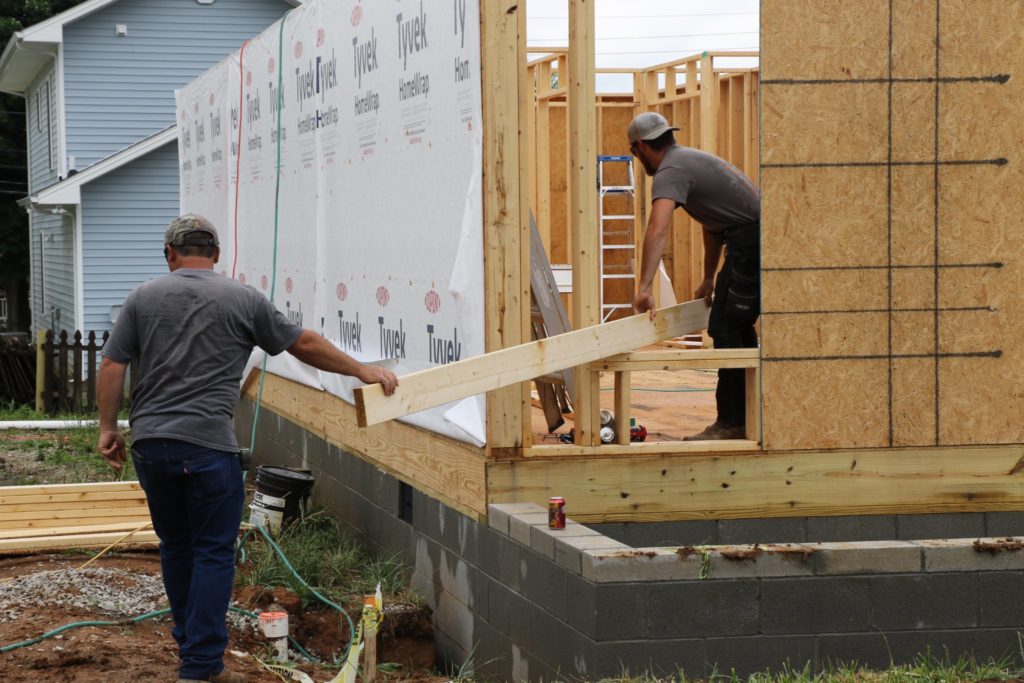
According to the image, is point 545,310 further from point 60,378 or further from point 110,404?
point 60,378

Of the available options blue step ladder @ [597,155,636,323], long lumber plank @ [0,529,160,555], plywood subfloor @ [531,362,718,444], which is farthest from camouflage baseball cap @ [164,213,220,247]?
blue step ladder @ [597,155,636,323]

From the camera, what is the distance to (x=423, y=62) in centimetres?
739

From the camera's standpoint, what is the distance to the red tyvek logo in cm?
726

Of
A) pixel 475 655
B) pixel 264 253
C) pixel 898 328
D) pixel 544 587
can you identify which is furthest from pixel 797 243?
pixel 264 253

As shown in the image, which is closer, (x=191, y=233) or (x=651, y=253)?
(x=191, y=233)

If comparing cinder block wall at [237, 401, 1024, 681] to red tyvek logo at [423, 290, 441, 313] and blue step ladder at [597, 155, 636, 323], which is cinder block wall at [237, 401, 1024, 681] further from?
blue step ladder at [597, 155, 636, 323]

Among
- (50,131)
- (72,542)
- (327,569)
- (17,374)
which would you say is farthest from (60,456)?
(50,131)

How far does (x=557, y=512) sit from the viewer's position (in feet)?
19.5

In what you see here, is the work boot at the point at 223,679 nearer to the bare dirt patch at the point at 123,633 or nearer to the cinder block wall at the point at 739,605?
the bare dirt patch at the point at 123,633

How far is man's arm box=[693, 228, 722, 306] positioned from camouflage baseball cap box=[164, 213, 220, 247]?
9.29 feet

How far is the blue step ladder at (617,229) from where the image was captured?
1538cm

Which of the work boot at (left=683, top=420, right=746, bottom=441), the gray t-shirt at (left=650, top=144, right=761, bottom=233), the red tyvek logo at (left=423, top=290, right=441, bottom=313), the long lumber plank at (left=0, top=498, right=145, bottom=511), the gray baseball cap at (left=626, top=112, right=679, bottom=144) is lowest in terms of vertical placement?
the long lumber plank at (left=0, top=498, right=145, bottom=511)

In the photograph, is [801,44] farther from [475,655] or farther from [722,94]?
[722,94]

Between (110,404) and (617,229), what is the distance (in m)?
11.3
